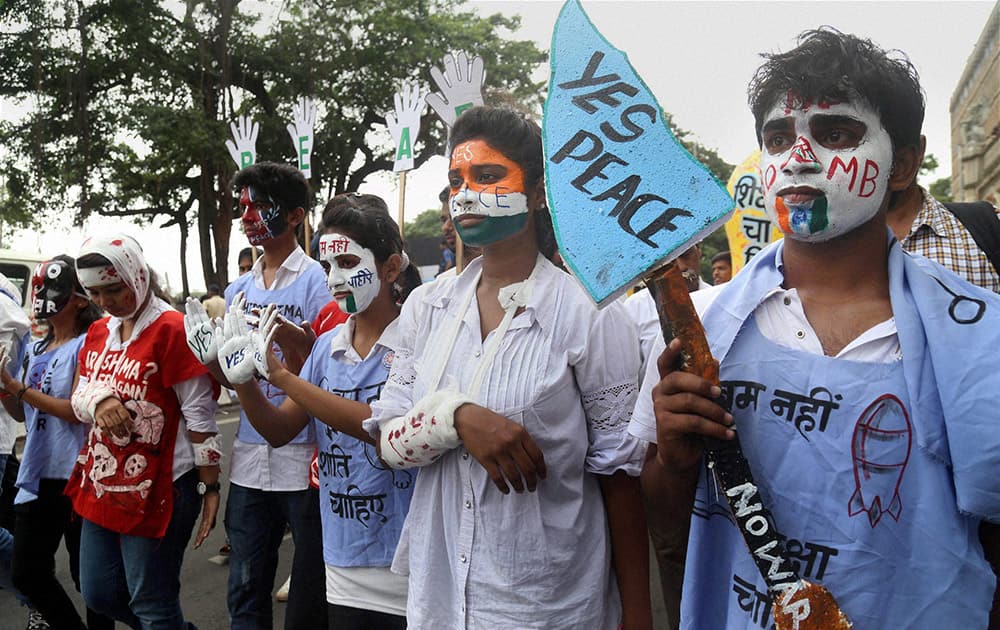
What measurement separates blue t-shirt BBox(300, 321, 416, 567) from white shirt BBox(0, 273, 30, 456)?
2449 mm

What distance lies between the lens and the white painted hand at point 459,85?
314 cm

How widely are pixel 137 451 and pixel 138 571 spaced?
0.45m

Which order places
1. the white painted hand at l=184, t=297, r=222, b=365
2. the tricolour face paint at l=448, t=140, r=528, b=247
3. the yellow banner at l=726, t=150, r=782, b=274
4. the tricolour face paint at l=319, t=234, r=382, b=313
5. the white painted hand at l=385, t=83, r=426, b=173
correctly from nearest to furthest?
the tricolour face paint at l=448, t=140, r=528, b=247
the white painted hand at l=184, t=297, r=222, b=365
the tricolour face paint at l=319, t=234, r=382, b=313
the white painted hand at l=385, t=83, r=426, b=173
the yellow banner at l=726, t=150, r=782, b=274

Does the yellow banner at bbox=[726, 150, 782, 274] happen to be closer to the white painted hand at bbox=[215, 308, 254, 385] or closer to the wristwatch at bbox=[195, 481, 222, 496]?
the white painted hand at bbox=[215, 308, 254, 385]

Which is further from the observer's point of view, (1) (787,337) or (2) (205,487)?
(2) (205,487)

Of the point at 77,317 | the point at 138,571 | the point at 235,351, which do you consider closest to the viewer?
the point at 235,351

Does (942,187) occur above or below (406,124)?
above

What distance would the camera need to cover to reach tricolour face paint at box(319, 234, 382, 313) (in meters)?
2.69

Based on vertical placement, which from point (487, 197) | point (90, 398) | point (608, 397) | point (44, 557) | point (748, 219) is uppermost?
point (748, 219)

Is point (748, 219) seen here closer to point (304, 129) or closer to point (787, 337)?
point (304, 129)

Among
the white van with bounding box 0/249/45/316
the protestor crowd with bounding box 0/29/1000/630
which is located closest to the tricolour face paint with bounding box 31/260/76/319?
the protestor crowd with bounding box 0/29/1000/630

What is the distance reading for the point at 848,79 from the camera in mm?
1450

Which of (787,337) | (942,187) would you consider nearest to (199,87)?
(787,337)

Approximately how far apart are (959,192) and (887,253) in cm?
4223
